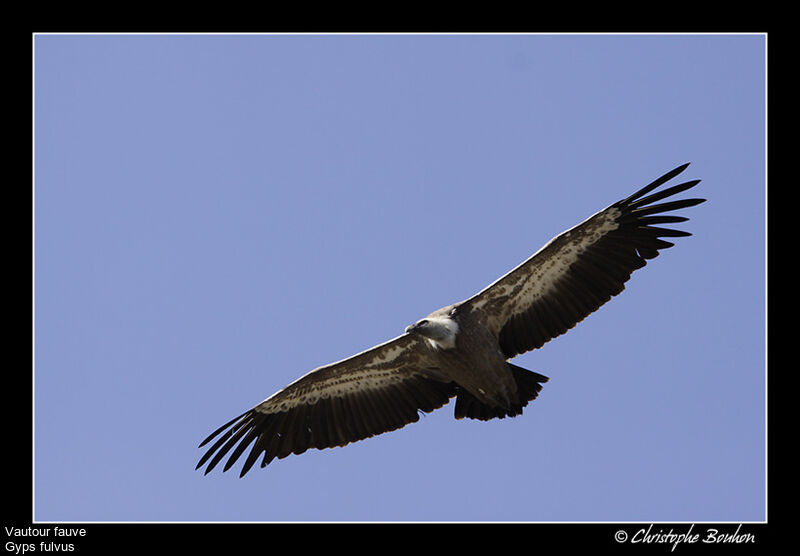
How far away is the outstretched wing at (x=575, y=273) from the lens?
13727mm

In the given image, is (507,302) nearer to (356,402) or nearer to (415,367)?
(415,367)

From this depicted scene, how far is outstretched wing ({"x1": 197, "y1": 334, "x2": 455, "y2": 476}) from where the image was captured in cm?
1457

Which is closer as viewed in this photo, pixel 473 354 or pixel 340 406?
pixel 473 354

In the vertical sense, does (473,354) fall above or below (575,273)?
below

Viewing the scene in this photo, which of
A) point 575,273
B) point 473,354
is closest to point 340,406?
point 473,354

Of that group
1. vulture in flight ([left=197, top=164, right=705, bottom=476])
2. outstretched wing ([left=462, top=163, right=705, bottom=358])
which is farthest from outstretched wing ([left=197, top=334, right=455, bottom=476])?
outstretched wing ([left=462, top=163, right=705, bottom=358])

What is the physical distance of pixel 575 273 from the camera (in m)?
14.0

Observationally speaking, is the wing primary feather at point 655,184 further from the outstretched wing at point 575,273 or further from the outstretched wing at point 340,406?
the outstretched wing at point 340,406

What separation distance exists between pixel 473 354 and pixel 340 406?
236 centimetres

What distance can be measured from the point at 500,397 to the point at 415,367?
1.46m

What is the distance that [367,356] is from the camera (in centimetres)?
1447

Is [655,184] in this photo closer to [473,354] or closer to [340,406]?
[473,354]

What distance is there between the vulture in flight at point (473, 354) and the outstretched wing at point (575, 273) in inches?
0.5
